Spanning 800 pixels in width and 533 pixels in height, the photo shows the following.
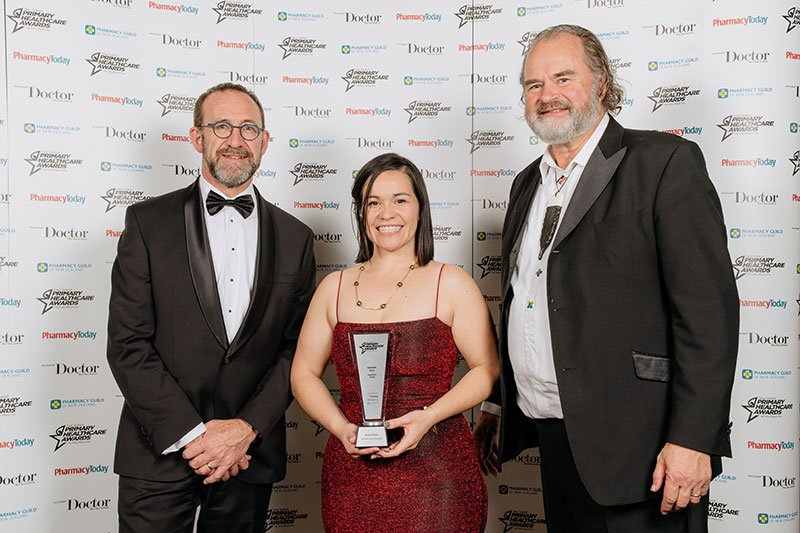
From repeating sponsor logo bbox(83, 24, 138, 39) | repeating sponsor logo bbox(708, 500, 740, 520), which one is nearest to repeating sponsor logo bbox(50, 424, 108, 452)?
repeating sponsor logo bbox(83, 24, 138, 39)

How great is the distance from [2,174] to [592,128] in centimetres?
267

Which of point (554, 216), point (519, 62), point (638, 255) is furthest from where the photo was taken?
point (519, 62)

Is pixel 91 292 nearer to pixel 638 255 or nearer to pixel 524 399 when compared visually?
pixel 524 399

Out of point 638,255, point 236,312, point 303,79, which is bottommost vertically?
point 236,312

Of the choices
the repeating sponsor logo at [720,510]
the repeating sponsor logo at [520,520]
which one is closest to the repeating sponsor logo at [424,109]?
the repeating sponsor logo at [520,520]

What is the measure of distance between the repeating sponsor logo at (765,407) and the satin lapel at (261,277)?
221cm

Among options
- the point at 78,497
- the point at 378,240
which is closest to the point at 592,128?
the point at 378,240

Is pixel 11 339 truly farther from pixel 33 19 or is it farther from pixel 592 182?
pixel 592 182

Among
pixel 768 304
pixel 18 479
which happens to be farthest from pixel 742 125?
pixel 18 479

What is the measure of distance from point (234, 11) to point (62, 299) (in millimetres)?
1735

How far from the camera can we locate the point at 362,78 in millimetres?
3914

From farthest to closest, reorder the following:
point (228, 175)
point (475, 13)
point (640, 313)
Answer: point (475, 13) → point (228, 175) → point (640, 313)

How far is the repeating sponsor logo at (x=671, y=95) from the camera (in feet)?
11.1

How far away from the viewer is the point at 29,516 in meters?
3.39
